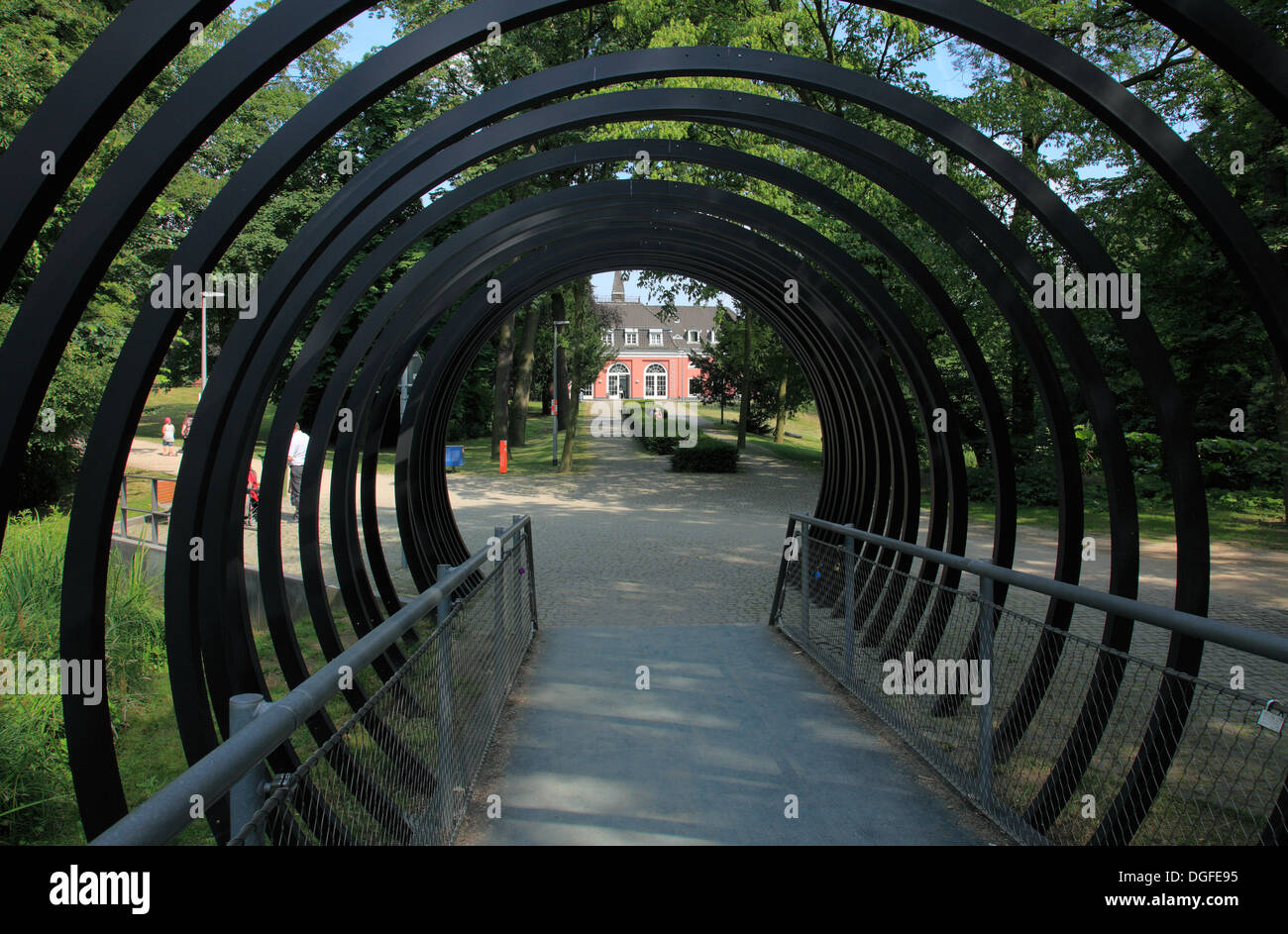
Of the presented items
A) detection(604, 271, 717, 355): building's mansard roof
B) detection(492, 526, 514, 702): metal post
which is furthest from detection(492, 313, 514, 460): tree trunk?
detection(604, 271, 717, 355): building's mansard roof

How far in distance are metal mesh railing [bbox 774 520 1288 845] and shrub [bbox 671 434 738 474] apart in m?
17.7

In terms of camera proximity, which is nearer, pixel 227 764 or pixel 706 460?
pixel 227 764

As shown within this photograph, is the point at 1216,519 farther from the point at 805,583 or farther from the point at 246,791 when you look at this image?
the point at 246,791

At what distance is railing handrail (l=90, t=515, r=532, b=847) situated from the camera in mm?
1488

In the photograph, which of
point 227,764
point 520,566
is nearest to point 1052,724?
point 520,566

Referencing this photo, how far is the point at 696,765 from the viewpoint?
16.2ft

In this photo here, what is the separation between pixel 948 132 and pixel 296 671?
445 cm

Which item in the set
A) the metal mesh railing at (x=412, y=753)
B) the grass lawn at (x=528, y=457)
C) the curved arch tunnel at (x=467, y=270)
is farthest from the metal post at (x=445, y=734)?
the grass lawn at (x=528, y=457)

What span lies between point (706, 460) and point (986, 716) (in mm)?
20415

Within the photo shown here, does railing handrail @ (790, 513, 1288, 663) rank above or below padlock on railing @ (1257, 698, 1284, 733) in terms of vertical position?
above

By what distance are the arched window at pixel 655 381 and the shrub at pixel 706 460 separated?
5220 cm

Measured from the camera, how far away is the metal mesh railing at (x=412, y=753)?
8.49 feet

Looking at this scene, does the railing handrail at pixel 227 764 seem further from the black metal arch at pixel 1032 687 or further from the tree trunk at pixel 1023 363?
the tree trunk at pixel 1023 363

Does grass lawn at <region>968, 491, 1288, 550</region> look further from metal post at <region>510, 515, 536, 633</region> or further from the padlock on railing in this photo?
the padlock on railing
